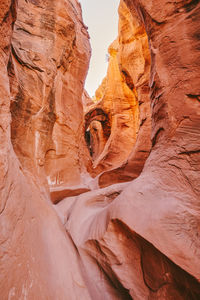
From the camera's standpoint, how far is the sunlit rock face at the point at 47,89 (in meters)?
3.23

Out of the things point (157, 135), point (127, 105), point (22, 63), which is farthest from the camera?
point (127, 105)

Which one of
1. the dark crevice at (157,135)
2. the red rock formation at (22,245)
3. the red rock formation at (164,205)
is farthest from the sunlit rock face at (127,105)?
the red rock formation at (22,245)

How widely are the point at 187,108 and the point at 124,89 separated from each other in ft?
27.6

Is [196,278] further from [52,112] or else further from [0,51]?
[52,112]

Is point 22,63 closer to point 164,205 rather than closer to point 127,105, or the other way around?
point 164,205

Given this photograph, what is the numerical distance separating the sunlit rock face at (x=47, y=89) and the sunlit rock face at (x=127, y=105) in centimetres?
192

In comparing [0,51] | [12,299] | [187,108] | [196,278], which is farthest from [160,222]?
[0,51]

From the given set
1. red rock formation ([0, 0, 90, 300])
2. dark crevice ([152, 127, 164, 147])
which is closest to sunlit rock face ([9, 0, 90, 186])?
red rock formation ([0, 0, 90, 300])

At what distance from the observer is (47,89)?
13.4 feet

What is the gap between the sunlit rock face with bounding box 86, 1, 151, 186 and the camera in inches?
223

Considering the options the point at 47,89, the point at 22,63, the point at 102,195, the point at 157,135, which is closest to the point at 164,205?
the point at 157,135

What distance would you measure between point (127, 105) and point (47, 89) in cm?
656

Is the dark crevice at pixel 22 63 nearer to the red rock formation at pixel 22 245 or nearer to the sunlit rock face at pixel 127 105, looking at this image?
the red rock formation at pixel 22 245

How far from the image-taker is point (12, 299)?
102 cm
